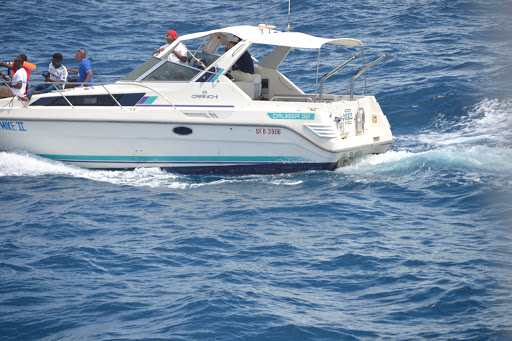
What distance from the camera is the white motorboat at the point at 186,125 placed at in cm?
1251

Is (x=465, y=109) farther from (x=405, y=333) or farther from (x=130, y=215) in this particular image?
(x=405, y=333)

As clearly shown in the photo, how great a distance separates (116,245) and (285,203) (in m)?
2.99

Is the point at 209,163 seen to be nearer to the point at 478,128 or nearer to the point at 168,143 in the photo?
the point at 168,143

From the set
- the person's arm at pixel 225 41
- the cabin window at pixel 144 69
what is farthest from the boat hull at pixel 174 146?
the person's arm at pixel 225 41

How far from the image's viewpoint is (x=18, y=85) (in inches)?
521

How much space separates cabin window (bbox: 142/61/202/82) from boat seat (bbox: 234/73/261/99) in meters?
0.95

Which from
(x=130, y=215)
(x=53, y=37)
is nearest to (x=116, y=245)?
(x=130, y=215)

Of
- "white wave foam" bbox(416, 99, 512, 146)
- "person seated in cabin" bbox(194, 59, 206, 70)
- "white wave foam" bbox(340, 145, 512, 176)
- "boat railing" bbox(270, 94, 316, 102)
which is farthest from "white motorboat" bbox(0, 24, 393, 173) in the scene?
"white wave foam" bbox(416, 99, 512, 146)

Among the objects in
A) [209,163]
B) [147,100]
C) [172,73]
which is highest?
[172,73]

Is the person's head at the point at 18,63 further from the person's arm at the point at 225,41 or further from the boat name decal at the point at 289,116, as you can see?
the boat name decal at the point at 289,116

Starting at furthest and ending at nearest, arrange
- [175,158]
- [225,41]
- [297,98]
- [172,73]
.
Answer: [297,98]
[225,41]
[172,73]
[175,158]

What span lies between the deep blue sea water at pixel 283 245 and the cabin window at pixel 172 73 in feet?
5.82

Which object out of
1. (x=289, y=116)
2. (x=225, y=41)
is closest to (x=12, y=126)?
(x=225, y=41)

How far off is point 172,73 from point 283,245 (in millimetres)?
4923
